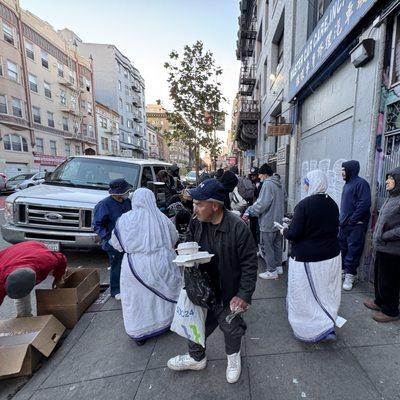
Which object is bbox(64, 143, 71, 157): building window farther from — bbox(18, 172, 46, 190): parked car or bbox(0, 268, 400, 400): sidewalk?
bbox(0, 268, 400, 400): sidewalk

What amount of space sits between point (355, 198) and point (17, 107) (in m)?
29.5

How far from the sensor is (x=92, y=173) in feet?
17.5

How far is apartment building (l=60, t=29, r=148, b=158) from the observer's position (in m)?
39.1

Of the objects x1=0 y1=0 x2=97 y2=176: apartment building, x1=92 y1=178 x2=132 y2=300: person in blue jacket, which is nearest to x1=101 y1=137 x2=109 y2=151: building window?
x1=0 y1=0 x2=97 y2=176: apartment building

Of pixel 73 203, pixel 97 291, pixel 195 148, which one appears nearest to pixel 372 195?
pixel 97 291

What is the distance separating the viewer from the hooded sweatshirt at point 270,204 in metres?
4.11

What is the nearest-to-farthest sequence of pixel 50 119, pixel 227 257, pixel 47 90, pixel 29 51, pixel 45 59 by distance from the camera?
pixel 227 257, pixel 29 51, pixel 45 59, pixel 47 90, pixel 50 119

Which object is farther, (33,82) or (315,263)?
(33,82)

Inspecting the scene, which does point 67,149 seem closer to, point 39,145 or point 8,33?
point 39,145

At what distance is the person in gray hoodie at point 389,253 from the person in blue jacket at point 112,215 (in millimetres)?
3189

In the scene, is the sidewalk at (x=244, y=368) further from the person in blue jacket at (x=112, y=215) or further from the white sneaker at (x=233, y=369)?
the person in blue jacket at (x=112, y=215)

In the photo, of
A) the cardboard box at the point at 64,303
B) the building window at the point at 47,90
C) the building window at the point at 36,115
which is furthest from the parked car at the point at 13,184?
the cardboard box at the point at 64,303

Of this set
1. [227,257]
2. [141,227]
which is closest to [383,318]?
[227,257]

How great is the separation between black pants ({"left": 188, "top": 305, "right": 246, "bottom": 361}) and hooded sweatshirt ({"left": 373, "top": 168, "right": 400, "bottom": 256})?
1.86 metres
